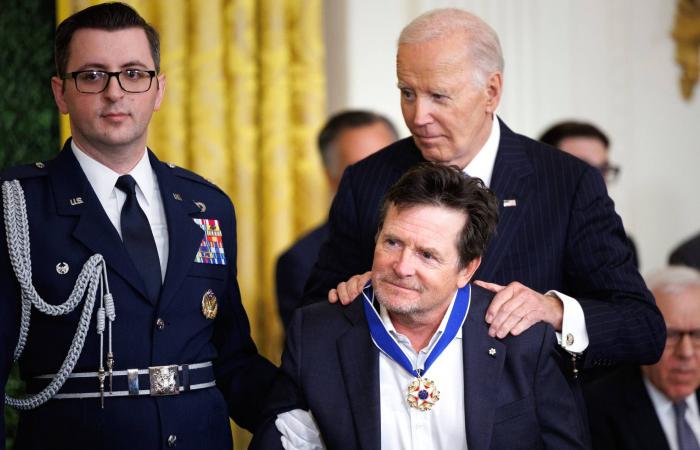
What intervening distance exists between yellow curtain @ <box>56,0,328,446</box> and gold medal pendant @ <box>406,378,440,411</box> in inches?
89.3

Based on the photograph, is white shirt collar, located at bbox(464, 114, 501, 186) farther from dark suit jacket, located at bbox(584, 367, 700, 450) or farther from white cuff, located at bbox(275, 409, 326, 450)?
dark suit jacket, located at bbox(584, 367, 700, 450)

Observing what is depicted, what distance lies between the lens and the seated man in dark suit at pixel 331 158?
15.4 ft

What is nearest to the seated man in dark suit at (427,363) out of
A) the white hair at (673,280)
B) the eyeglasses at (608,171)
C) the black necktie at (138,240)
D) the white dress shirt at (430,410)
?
the white dress shirt at (430,410)

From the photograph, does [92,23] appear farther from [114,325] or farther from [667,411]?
[667,411]

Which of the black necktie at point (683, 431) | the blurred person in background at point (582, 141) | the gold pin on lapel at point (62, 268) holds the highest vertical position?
the blurred person in background at point (582, 141)

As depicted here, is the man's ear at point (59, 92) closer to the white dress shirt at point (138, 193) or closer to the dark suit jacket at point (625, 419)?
the white dress shirt at point (138, 193)

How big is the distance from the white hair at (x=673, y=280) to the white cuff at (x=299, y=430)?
1903mm

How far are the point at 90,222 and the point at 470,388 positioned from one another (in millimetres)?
999

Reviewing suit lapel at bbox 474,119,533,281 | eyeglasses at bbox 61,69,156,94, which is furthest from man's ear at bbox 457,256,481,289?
eyeglasses at bbox 61,69,156,94

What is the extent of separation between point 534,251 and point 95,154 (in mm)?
1151

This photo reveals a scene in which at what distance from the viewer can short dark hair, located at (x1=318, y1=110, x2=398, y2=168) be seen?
16.3ft

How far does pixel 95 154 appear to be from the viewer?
2883 mm

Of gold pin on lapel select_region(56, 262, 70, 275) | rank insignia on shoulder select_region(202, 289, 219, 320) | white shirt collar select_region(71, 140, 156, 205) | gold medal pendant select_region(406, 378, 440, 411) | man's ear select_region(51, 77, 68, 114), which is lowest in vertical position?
gold medal pendant select_region(406, 378, 440, 411)

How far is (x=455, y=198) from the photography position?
115 inches
